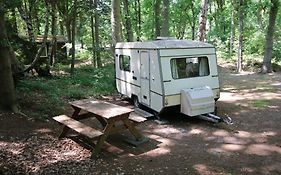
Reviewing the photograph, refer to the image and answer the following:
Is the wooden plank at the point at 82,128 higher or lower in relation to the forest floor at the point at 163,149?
higher

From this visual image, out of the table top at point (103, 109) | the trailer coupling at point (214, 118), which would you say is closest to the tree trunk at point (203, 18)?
the trailer coupling at point (214, 118)

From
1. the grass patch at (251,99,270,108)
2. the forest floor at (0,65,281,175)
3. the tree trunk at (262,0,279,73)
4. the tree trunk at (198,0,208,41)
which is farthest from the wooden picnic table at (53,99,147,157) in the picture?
the tree trunk at (262,0,279,73)

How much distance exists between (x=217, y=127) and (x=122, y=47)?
4805 mm

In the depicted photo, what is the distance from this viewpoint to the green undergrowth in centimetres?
949

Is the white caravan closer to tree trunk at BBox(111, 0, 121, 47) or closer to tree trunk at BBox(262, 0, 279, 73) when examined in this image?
tree trunk at BBox(111, 0, 121, 47)

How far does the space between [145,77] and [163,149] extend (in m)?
3.27

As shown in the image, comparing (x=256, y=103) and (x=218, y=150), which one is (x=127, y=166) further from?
(x=256, y=103)

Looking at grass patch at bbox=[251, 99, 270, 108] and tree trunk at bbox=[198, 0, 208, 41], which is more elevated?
tree trunk at bbox=[198, 0, 208, 41]

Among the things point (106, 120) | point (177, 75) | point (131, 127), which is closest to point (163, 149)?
point (131, 127)

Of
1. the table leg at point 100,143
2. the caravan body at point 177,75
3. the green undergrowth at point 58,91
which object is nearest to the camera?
the table leg at point 100,143

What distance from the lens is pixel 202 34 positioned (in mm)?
13977

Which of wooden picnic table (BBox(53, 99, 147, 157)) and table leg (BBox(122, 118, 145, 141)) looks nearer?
wooden picnic table (BBox(53, 99, 147, 157))

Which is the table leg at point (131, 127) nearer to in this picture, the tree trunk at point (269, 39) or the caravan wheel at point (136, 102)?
the caravan wheel at point (136, 102)

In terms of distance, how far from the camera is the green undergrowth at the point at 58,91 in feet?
31.1
